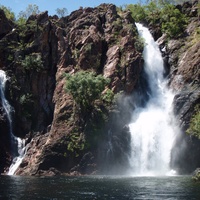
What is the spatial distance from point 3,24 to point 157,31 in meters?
35.8

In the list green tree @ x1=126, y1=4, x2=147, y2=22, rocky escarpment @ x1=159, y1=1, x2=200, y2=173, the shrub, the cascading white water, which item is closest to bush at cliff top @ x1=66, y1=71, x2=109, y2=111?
the cascading white water

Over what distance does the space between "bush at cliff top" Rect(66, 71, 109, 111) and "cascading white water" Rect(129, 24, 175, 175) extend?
8.05 metres

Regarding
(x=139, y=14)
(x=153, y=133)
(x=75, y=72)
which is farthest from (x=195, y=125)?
(x=139, y=14)

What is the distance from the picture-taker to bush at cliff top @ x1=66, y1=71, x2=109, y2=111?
184 feet

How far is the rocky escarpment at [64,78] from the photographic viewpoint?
5378cm

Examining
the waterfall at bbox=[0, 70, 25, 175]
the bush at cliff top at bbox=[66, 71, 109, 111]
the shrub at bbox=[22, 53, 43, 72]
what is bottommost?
the waterfall at bbox=[0, 70, 25, 175]

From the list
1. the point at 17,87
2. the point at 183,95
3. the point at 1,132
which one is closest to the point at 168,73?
the point at 183,95

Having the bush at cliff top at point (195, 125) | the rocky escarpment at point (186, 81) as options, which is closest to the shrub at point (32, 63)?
the rocky escarpment at point (186, 81)

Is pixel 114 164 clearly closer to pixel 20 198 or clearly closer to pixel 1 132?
pixel 1 132

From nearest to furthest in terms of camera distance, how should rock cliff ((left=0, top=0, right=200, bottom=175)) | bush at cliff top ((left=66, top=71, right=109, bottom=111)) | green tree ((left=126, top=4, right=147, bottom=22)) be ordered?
rock cliff ((left=0, top=0, right=200, bottom=175))
bush at cliff top ((left=66, top=71, right=109, bottom=111))
green tree ((left=126, top=4, right=147, bottom=22))

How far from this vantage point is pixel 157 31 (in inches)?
3179

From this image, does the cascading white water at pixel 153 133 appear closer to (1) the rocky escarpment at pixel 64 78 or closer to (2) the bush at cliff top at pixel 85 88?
(1) the rocky escarpment at pixel 64 78

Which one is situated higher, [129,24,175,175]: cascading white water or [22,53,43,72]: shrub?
[22,53,43,72]: shrub

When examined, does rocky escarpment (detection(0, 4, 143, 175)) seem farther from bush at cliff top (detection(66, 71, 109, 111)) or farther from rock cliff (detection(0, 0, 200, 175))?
bush at cliff top (detection(66, 71, 109, 111))
